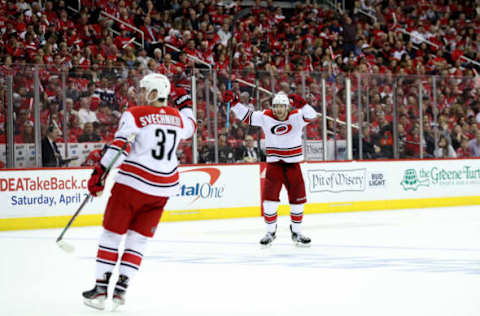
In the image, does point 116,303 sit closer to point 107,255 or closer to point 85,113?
point 107,255

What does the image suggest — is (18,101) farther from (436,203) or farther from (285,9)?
(285,9)

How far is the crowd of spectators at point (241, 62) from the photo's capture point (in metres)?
11.3

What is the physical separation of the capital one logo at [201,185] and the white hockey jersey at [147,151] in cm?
715

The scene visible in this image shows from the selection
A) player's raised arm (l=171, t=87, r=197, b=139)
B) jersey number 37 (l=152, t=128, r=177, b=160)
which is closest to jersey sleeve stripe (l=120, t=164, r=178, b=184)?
jersey number 37 (l=152, t=128, r=177, b=160)

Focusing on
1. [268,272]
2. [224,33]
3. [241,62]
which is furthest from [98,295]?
[224,33]

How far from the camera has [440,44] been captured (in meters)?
19.5

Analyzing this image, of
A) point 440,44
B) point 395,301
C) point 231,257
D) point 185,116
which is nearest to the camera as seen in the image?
point 395,301

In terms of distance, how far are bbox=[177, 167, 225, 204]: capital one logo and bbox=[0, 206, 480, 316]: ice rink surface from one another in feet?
4.80

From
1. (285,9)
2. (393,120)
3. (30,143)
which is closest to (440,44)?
Answer: (285,9)

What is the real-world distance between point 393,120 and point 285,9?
696 centimetres

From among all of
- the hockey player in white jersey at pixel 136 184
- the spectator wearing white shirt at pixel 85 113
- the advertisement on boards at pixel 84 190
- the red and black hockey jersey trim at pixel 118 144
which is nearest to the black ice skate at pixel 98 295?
the hockey player in white jersey at pixel 136 184

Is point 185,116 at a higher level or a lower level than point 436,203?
higher

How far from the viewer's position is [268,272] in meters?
6.53

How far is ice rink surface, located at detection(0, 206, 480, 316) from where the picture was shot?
489 centimetres
